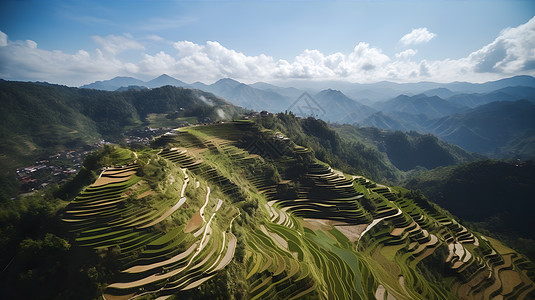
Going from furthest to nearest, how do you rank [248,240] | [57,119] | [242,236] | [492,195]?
[57,119] → [492,195] → [248,240] → [242,236]

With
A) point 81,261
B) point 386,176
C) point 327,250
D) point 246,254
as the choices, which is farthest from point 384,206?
point 386,176

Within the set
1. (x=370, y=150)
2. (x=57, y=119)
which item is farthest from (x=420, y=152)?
(x=57, y=119)

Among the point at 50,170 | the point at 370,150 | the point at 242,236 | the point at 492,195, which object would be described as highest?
the point at 242,236

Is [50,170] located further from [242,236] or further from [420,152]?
[420,152]

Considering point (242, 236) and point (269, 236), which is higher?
point (242, 236)

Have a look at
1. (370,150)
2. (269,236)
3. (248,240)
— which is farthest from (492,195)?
(248,240)

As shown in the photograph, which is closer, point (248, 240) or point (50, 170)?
point (248, 240)

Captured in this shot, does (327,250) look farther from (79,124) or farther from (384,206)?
(79,124)

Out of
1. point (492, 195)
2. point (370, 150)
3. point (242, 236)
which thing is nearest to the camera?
point (242, 236)

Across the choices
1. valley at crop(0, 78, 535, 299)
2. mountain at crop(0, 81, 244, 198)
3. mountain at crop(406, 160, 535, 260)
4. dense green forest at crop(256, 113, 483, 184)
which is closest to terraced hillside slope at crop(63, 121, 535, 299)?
valley at crop(0, 78, 535, 299)

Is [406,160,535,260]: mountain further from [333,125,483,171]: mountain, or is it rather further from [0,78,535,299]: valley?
[333,125,483,171]: mountain
